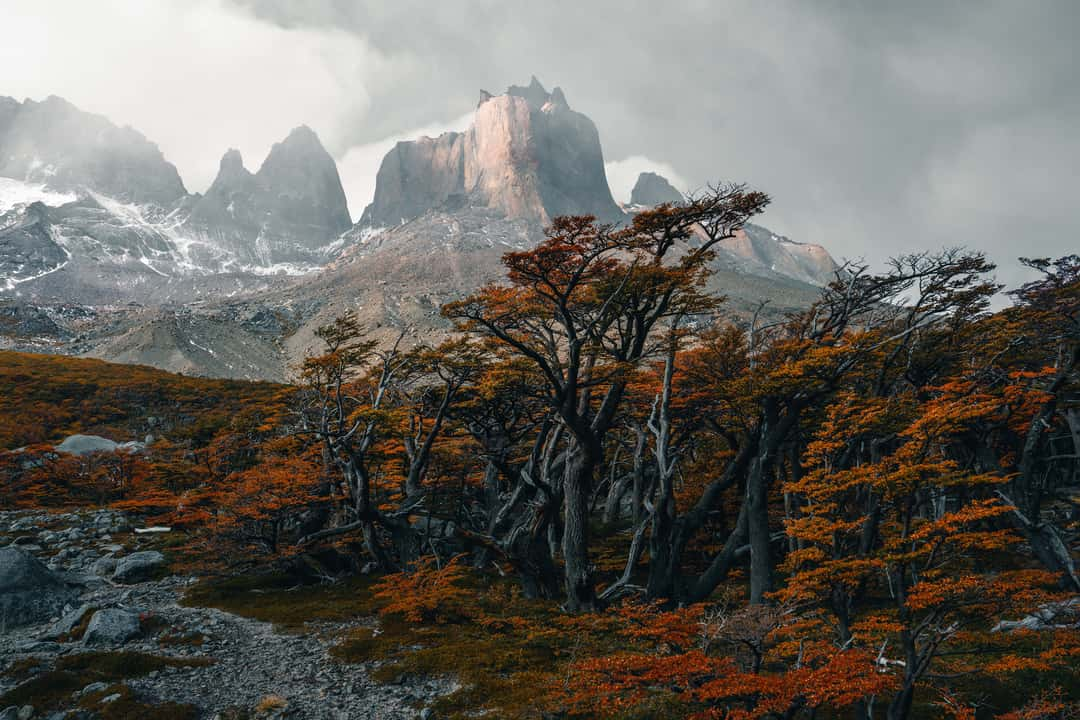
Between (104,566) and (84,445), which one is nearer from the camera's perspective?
(104,566)

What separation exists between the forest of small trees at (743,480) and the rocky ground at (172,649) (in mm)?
3822

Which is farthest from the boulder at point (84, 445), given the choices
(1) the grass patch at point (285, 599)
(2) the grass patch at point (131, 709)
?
(2) the grass patch at point (131, 709)

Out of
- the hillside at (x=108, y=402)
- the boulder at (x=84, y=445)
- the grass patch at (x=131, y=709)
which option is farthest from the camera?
the hillside at (x=108, y=402)

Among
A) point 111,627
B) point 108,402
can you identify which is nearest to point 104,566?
point 111,627

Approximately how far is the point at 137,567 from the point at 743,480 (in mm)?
28303

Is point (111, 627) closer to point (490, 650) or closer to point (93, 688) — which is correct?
point (93, 688)

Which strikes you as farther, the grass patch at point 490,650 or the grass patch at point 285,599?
the grass patch at point 285,599

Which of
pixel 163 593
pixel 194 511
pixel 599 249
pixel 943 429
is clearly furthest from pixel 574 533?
pixel 194 511

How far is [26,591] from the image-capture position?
19125 mm

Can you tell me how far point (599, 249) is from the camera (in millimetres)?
16453

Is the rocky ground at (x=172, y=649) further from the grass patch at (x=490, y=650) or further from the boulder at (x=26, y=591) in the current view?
the grass patch at (x=490, y=650)

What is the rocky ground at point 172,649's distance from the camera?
1319 cm

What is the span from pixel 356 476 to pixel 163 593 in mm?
9686

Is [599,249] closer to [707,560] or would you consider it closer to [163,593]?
[707,560]
